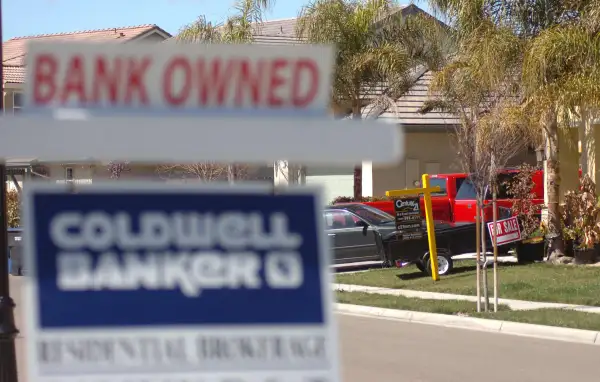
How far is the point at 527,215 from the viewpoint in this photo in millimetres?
21578

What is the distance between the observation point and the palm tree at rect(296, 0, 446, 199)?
23484mm

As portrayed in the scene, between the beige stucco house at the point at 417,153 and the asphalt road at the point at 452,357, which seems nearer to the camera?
the asphalt road at the point at 452,357

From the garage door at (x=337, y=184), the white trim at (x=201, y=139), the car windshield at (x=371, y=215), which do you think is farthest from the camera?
the garage door at (x=337, y=184)

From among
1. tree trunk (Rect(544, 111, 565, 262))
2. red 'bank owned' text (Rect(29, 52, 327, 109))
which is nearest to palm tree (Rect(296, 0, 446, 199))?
tree trunk (Rect(544, 111, 565, 262))

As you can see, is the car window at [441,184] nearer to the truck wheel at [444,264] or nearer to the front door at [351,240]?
the front door at [351,240]

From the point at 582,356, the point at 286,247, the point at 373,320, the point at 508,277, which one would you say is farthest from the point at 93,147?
the point at 508,277

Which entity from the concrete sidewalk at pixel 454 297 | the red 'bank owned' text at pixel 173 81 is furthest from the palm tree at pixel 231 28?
the red 'bank owned' text at pixel 173 81

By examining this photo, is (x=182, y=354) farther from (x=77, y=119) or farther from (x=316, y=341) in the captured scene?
(x=77, y=119)

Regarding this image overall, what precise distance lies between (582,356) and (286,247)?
855 centimetres

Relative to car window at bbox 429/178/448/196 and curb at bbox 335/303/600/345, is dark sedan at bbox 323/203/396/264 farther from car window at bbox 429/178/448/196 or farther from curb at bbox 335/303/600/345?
car window at bbox 429/178/448/196

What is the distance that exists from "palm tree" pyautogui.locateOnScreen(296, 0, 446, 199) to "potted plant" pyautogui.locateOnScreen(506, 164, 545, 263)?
12.8 feet

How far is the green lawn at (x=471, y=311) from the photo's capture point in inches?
500

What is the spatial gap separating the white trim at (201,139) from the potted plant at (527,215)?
56.8 feet

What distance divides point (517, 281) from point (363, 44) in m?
9.17
